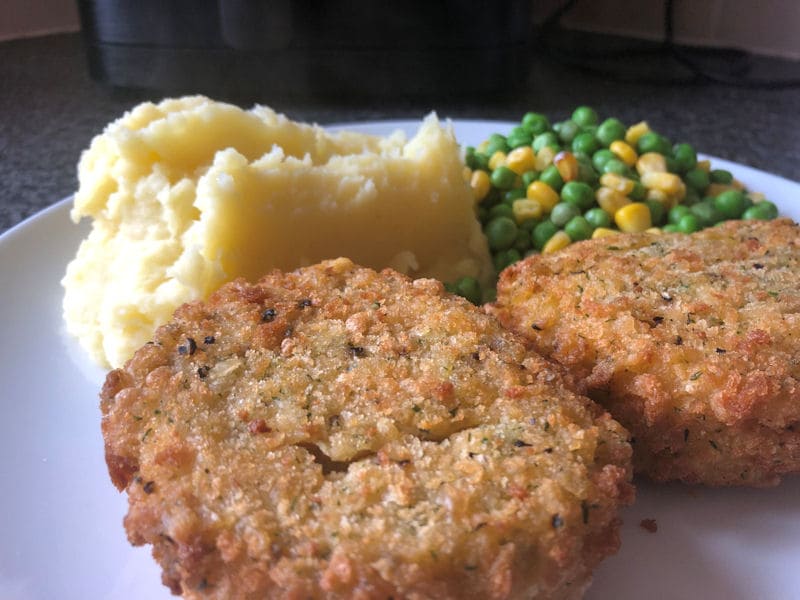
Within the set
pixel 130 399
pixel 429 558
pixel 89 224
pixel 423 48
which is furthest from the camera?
pixel 423 48

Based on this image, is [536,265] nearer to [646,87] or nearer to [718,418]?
[718,418]

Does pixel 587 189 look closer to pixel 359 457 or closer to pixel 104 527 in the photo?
pixel 359 457

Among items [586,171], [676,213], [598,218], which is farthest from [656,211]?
[586,171]

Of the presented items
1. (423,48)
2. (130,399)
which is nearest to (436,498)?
(130,399)

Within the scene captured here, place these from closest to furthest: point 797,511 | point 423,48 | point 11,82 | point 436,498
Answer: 1. point 436,498
2. point 797,511
3. point 423,48
4. point 11,82

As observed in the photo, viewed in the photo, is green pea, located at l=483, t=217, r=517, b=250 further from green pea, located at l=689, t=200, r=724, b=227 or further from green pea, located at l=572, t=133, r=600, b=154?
green pea, located at l=689, t=200, r=724, b=227

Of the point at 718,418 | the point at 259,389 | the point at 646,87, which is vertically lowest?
the point at 646,87
